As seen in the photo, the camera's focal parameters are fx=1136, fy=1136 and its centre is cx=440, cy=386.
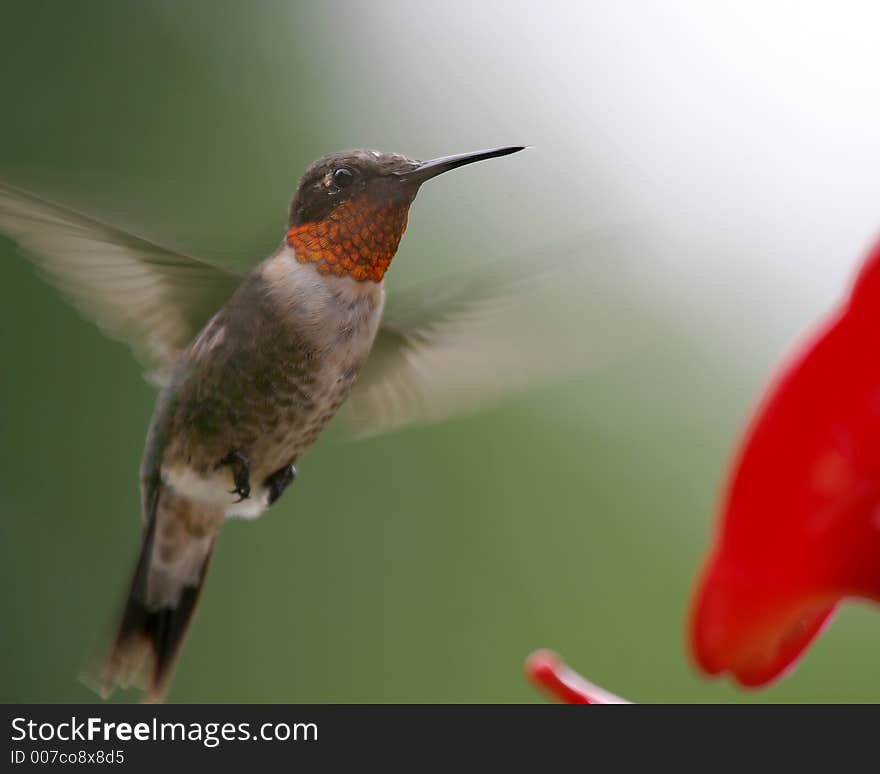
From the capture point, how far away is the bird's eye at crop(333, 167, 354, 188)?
1064mm

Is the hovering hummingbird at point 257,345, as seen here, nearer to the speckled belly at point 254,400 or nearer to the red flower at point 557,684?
the speckled belly at point 254,400

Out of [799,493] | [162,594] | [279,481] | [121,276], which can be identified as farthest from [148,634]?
[799,493]

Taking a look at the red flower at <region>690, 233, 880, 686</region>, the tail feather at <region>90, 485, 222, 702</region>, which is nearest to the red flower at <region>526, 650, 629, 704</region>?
the red flower at <region>690, 233, 880, 686</region>

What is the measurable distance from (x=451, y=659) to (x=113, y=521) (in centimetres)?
104

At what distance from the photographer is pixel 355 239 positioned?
1.09 metres

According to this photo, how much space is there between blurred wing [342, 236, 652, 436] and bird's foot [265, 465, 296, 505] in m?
0.15

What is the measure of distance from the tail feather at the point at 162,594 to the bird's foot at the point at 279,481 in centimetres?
11

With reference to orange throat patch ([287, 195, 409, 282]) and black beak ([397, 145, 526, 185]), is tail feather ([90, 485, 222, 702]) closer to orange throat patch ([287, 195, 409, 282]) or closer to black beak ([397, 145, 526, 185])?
orange throat patch ([287, 195, 409, 282])

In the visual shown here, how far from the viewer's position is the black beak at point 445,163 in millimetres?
875

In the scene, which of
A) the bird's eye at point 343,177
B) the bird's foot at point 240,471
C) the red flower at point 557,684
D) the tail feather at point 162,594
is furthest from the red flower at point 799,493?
the tail feather at point 162,594

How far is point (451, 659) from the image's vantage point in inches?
130

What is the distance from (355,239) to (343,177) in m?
0.06

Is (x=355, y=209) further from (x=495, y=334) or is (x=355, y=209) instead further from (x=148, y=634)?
(x=148, y=634)
